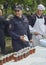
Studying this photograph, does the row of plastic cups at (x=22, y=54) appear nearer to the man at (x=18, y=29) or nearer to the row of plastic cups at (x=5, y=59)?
the row of plastic cups at (x=5, y=59)

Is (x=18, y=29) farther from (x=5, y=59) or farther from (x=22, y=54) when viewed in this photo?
(x=5, y=59)

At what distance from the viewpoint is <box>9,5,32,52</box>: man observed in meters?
5.67

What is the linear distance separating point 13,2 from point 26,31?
645 cm

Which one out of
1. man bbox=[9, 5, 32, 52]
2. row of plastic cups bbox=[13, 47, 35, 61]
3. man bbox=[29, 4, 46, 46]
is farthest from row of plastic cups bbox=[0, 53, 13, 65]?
man bbox=[29, 4, 46, 46]

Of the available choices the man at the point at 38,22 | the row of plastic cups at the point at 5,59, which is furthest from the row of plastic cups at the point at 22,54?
the man at the point at 38,22

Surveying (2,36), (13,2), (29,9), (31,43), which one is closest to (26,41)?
(31,43)

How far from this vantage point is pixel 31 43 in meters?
5.92

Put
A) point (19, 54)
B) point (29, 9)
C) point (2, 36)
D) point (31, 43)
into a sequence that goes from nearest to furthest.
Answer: point (19, 54) < point (31, 43) < point (2, 36) < point (29, 9)

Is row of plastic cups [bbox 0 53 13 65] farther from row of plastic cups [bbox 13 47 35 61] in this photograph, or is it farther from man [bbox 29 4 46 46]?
man [bbox 29 4 46 46]

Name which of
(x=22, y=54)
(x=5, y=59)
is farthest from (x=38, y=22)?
(x=5, y=59)

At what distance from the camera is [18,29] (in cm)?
585

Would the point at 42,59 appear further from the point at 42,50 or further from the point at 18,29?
the point at 18,29

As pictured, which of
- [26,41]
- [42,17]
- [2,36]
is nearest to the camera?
[26,41]

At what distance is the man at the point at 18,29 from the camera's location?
5668 mm
